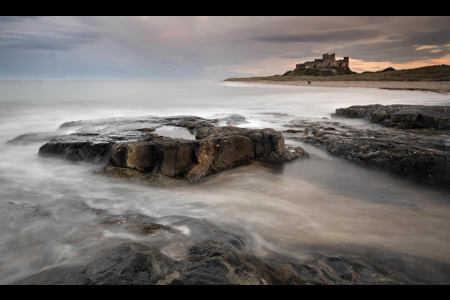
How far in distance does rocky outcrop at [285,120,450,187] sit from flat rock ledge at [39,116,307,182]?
42.7 inches

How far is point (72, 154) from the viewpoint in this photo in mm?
5125

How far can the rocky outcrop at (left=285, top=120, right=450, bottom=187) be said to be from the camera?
4094 millimetres

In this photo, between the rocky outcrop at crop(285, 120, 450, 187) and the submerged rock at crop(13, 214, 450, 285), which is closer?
the submerged rock at crop(13, 214, 450, 285)

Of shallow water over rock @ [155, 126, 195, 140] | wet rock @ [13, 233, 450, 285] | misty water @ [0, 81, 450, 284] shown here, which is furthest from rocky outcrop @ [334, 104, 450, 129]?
wet rock @ [13, 233, 450, 285]

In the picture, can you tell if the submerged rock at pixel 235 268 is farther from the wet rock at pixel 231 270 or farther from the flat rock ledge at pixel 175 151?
the flat rock ledge at pixel 175 151

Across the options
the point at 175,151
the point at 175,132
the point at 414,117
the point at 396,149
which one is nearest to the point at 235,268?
the point at 175,151

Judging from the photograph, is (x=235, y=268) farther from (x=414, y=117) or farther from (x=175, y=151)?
(x=414, y=117)

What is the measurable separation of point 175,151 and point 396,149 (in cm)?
422

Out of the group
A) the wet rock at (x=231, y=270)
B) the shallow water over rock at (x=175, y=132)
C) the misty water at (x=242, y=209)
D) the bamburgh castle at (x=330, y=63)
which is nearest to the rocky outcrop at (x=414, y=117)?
the misty water at (x=242, y=209)

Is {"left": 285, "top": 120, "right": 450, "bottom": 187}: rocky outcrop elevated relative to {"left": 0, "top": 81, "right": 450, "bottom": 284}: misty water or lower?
elevated

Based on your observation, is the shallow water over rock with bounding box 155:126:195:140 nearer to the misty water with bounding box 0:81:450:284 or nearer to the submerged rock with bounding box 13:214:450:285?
the misty water with bounding box 0:81:450:284

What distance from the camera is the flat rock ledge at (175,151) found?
4.34 metres

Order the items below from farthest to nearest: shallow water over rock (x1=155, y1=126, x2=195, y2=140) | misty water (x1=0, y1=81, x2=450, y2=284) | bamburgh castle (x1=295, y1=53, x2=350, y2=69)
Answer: bamburgh castle (x1=295, y1=53, x2=350, y2=69), shallow water over rock (x1=155, y1=126, x2=195, y2=140), misty water (x1=0, y1=81, x2=450, y2=284)

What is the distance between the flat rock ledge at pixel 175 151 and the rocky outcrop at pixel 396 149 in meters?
1.09
